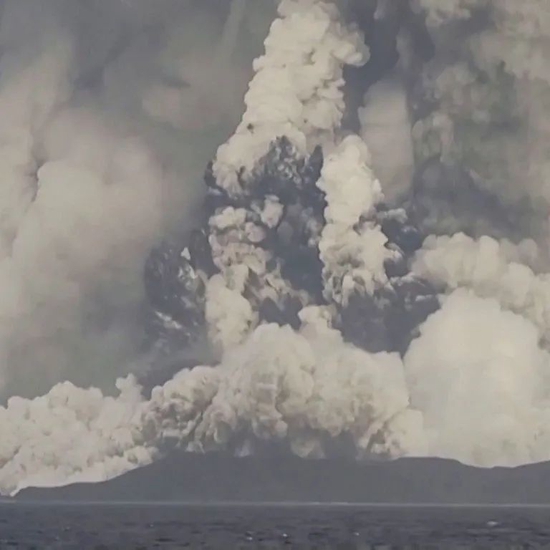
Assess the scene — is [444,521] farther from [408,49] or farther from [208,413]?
→ [408,49]

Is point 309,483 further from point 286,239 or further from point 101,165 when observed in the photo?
point 101,165

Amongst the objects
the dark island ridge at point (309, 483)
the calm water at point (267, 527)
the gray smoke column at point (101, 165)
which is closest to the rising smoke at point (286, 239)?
the gray smoke column at point (101, 165)

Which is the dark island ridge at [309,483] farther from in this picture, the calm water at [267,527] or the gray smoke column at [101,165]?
the gray smoke column at [101,165]

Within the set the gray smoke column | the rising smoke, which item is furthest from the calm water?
the gray smoke column

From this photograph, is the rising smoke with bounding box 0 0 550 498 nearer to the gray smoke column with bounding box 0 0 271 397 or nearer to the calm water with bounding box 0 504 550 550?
the gray smoke column with bounding box 0 0 271 397

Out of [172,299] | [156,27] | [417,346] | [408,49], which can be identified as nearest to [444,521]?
[417,346]

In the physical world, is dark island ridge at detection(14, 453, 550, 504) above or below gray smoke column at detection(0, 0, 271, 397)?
below

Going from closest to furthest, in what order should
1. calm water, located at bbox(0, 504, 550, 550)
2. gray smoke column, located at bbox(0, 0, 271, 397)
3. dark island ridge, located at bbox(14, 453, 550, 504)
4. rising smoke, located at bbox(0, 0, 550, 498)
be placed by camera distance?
calm water, located at bbox(0, 504, 550, 550) → dark island ridge, located at bbox(14, 453, 550, 504) → rising smoke, located at bbox(0, 0, 550, 498) → gray smoke column, located at bbox(0, 0, 271, 397)
